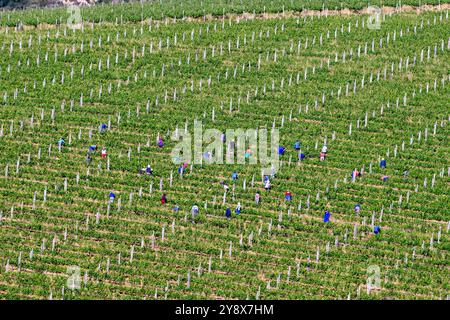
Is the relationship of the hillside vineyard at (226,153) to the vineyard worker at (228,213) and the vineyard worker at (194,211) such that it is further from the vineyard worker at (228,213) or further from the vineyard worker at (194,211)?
the vineyard worker at (228,213)

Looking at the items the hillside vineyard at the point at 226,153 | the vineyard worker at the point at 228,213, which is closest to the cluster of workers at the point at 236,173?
the vineyard worker at the point at 228,213

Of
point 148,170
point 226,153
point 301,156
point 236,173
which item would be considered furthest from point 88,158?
point 301,156

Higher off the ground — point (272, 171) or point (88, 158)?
point (88, 158)

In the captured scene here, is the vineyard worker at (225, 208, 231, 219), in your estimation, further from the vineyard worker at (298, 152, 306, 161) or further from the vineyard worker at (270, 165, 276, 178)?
the vineyard worker at (298, 152, 306, 161)

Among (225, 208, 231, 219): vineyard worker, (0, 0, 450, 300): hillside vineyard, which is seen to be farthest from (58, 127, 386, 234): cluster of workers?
(0, 0, 450, 300): hillside vineyard

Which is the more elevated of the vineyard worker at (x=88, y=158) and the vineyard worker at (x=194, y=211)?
the vineyard worker at (x=88, y=158)

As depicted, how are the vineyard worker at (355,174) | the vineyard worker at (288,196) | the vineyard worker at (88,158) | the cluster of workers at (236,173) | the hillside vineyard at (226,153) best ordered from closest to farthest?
the hillside vineyard at (226,153), the cluster of workers at (236,173), the vineyard worker at (288,196), the vineyard worker at (355,174), the vineyard worker at (88,158)

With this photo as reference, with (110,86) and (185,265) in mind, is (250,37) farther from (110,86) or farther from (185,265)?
(185,265)

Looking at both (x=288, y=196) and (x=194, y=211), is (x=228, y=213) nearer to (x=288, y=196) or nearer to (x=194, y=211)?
(x=194, y=211)

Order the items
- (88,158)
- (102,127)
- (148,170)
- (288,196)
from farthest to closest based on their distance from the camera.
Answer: (102,127), (88,158), (148,170), (288,196)
